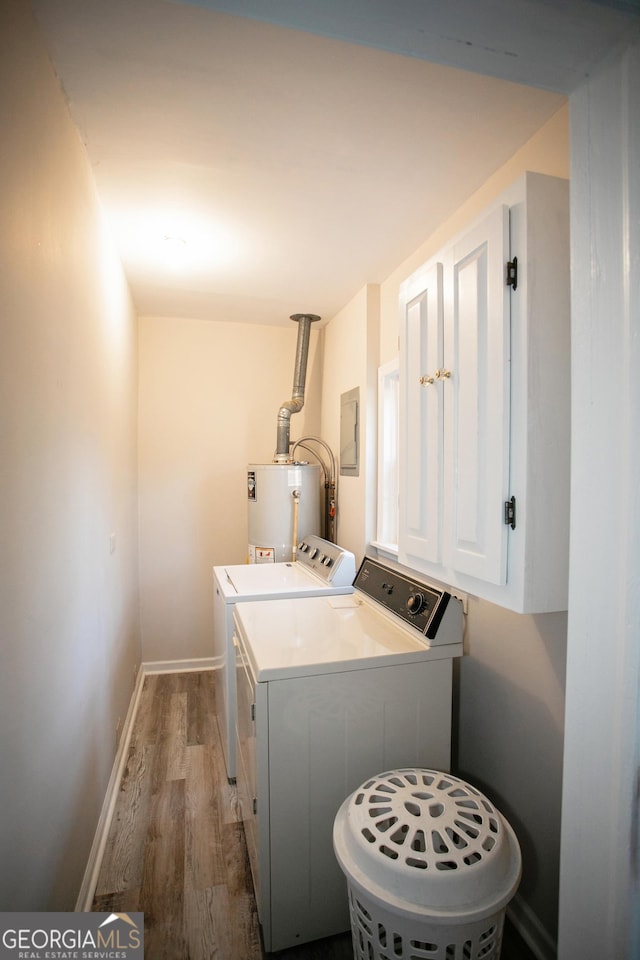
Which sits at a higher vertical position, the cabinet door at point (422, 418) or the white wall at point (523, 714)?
the cabinet door at point (422, 418)

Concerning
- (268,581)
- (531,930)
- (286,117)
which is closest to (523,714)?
(531,930)

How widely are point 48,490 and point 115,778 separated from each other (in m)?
1.56

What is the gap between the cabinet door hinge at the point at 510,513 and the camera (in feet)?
3.69

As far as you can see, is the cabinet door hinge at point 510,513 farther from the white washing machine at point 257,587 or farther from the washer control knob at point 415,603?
the white washing machine at point 257,587

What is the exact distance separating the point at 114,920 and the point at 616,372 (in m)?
1.70

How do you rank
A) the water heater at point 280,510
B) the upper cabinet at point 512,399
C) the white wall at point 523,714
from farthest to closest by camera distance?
the water heater at point 280,510 → the white wall at point 523,714 → the upper cabinet at point 512,399

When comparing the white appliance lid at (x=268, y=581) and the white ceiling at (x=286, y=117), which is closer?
the white ceiling at (x=286, y=117)

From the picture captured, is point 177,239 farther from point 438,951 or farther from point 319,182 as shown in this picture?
point 438,951

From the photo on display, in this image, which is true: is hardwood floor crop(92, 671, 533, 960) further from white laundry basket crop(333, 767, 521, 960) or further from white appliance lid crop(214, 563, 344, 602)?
white appliance lid crop(214, 563, 344, 602)

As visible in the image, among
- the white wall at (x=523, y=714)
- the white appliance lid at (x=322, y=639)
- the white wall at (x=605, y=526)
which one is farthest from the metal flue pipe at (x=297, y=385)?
the white wall at (x=605, y=526)

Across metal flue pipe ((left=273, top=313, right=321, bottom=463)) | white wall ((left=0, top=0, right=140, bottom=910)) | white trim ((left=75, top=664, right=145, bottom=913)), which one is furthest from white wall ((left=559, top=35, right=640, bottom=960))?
metal flue pipe ((left=273, top=313, right=321, bottom=463))

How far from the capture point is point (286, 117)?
1411 millimetres

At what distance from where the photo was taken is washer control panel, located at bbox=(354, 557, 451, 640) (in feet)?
5.14

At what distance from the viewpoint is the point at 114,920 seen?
4.02ft
